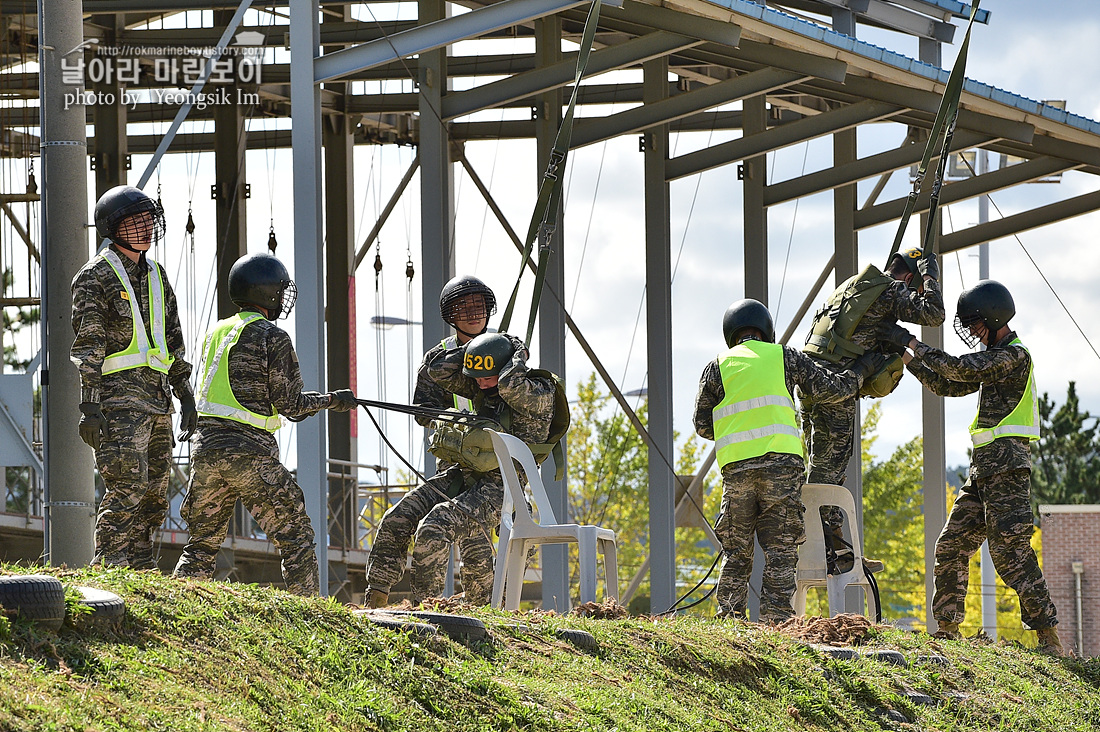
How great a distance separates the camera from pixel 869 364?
10562 mm

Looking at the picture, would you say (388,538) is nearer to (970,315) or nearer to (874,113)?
(970,315)

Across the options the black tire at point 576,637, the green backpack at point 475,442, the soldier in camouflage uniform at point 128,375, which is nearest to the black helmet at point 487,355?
the green backpack at point 475,442

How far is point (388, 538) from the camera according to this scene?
888 centimetres

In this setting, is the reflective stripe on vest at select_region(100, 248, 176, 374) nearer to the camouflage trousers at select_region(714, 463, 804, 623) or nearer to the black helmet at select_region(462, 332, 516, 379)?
the black helmet at select_region(462, 332, 516, 379)

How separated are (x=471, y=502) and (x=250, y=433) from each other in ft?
4.65

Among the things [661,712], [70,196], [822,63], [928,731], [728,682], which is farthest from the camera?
[822,63]

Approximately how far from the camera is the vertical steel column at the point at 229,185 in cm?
2277

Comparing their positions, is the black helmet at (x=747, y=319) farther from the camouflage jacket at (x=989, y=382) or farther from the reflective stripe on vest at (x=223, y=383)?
the reflective stripe on vest at (x=223, y=383)

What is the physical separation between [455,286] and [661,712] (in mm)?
3962

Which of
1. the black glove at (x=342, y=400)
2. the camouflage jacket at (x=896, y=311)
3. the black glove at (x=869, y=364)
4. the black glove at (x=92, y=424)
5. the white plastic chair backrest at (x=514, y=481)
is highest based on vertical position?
the camouflage jacket at (x=896, y=311)

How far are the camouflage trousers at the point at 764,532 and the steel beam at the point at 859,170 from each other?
10.7m

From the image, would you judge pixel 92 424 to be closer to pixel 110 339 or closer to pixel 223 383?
pixel 110 339

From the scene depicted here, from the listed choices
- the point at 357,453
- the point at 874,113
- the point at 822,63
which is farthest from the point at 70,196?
the point at 357,453

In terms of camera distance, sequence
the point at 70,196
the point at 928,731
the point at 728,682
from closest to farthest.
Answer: the point at 728,682 → the point at 928,731 → the point at 70,196
